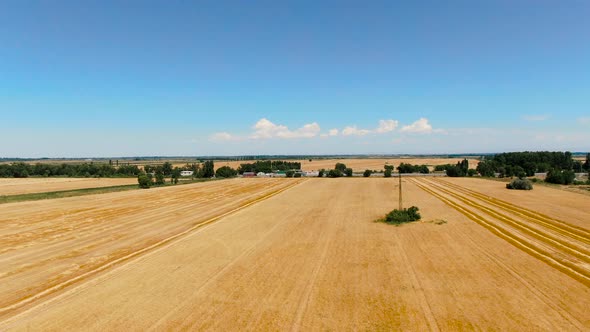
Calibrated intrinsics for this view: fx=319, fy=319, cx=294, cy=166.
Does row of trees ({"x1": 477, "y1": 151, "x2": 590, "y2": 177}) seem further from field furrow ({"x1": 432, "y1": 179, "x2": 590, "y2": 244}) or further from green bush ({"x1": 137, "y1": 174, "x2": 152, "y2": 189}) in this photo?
green bush ({"x1": 137, "y1": 174, "x2": 152, "y2": 189})

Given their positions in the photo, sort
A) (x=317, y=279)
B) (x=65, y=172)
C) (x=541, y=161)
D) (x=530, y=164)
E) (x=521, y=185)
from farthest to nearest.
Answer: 1. (x=541, y=161)
2. (x=65, y=172)
3. (x=530, y=164)
4. (x=521, y=185)
5. (x=317, y=279)

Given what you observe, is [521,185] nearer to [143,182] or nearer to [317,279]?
[317,279]

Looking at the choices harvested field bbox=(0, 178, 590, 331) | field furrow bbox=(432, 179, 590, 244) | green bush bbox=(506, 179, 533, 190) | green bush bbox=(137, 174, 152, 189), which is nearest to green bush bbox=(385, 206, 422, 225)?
harvested field bbox=(0, 178, 590, 331)

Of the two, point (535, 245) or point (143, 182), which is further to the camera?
point (143, 182)

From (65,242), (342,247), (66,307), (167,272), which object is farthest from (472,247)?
(65,242)

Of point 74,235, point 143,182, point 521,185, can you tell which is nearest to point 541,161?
point 521,185

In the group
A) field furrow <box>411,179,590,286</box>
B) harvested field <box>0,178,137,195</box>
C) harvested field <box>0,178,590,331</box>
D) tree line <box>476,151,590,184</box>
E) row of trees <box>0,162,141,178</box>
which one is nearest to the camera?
harvested field <box>0,178,590,331</box>

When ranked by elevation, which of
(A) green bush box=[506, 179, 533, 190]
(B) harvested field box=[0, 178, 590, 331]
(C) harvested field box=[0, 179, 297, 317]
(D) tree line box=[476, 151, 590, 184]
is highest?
(D) tree line box=[476, 151, 590, 184]

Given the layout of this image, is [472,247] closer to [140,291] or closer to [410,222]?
[410,222]

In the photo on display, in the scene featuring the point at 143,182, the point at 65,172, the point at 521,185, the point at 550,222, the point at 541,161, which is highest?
the point at 541,161
